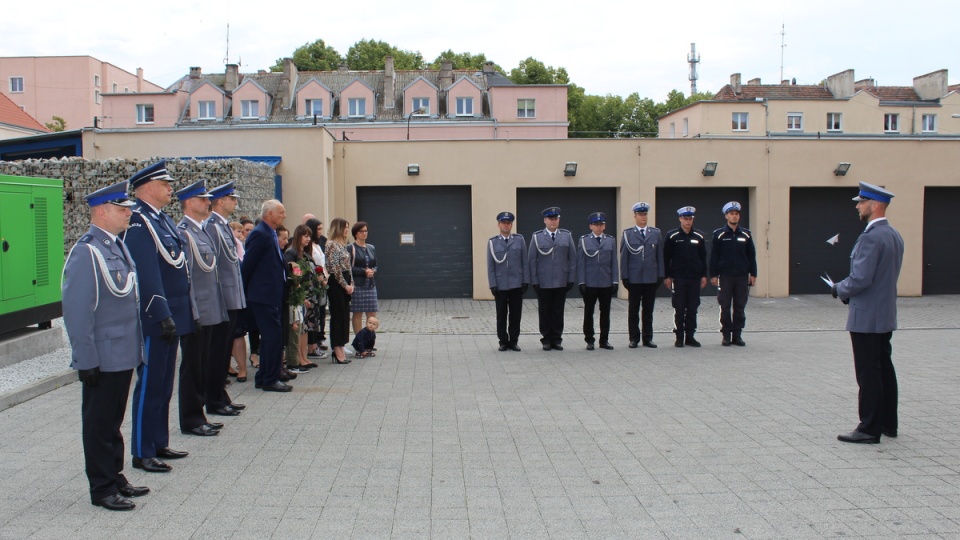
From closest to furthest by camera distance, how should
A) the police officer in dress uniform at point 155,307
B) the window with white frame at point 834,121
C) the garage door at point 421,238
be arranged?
the police officer in dress uniform at point 155,307 < the garage door at point 421,238 < the window with white frame at point 834,121

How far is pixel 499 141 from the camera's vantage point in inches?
799

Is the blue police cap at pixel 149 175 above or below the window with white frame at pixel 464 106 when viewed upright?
below

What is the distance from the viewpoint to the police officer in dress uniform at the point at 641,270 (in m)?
12.8

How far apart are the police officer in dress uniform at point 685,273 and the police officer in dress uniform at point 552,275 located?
5.10 feet

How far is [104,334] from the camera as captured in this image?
5.24 m

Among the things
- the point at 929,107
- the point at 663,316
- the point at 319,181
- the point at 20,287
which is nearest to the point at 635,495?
the point at 20,287

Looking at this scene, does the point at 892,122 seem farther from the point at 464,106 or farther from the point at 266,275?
the point at 266,275

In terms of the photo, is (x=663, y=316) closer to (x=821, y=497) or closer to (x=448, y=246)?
(x=448, y=246)

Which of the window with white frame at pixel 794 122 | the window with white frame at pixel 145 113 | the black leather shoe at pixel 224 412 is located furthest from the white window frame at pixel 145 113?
the black leather shoe at pixel 224 412

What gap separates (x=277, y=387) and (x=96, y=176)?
10108 millimetres

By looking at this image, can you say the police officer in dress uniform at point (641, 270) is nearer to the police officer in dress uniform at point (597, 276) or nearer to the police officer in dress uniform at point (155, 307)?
the police officer in dress uniform at point (597, 276)

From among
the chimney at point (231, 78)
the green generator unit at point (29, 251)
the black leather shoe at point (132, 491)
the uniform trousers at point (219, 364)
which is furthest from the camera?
the chimney at point (231, 78)

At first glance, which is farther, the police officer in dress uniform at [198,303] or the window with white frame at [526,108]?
the window with white frame at [526,108]

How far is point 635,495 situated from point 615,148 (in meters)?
15.9
